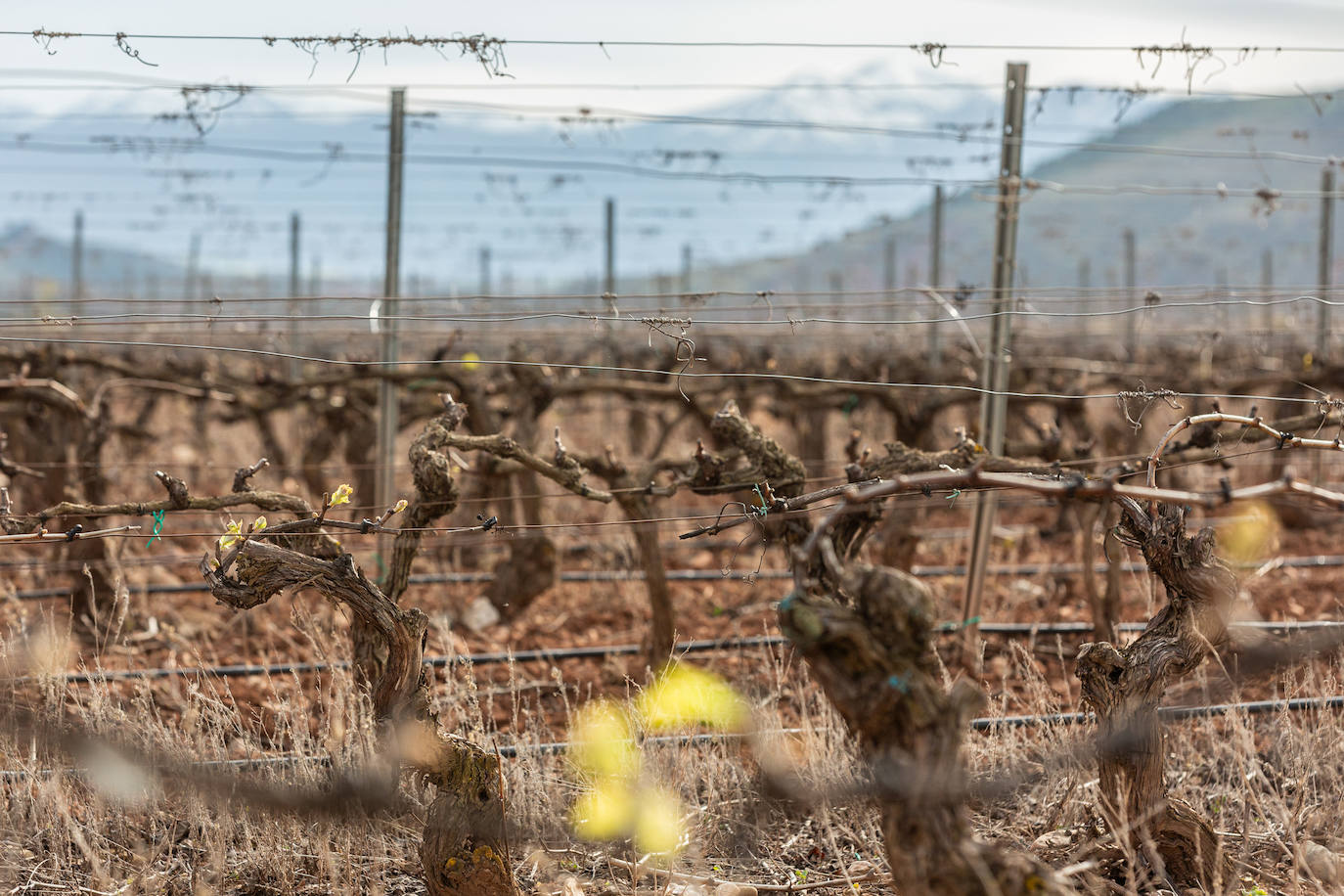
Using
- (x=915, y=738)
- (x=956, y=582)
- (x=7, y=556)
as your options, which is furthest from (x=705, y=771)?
(x=7, y=556)

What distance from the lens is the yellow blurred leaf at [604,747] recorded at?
401 centimetres

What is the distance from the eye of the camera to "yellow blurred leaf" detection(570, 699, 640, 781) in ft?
13.2

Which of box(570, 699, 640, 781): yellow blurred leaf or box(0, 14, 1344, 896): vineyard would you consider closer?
box(0, 14, 1344, 896): vineyard

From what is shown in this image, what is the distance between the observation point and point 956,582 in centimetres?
779

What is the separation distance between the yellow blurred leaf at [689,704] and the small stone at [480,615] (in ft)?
6.22

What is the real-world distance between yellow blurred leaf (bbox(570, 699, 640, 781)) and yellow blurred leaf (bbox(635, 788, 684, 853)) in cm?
11

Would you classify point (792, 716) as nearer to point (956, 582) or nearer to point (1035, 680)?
point (1035, 680)

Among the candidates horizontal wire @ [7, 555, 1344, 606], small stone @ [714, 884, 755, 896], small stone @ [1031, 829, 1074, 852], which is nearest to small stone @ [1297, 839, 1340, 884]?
small stone @ [1031, 829, 1074, 852]

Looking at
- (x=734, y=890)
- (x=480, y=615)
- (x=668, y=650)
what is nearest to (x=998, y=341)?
(x=668, y=650)

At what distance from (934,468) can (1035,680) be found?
107 cm

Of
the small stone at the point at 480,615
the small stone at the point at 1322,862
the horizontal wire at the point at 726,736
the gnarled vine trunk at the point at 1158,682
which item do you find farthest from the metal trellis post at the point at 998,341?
the small stone at the point at 480,615

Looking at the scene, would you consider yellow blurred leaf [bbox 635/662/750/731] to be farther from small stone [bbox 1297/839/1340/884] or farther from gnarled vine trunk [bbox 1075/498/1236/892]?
small stone [bbox 1297/839/1340/884]

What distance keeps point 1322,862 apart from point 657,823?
2.16m

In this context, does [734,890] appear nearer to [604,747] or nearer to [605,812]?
[605,812]
